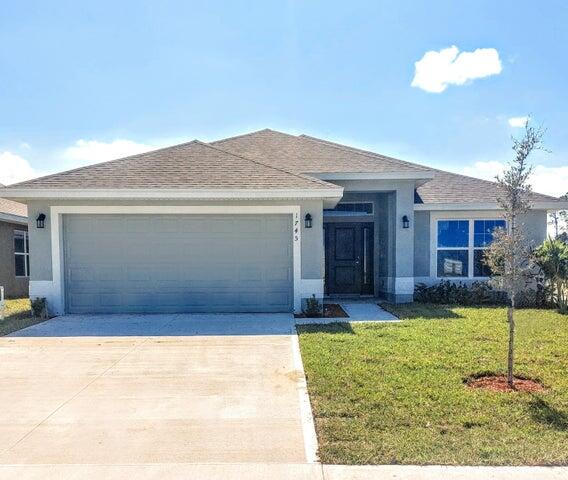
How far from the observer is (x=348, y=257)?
43.2 feet

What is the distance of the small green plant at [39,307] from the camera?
389 inches

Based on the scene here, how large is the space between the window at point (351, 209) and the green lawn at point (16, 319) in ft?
27.8

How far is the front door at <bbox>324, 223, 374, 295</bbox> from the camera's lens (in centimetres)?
1312

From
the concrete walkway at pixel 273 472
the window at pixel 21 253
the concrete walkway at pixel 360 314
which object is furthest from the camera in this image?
the window at pixel 21 253

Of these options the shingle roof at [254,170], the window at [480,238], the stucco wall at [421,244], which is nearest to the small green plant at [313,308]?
the shingle roof at [254,170]

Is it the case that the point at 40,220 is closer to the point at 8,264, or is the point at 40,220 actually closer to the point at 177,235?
the point at 177,235

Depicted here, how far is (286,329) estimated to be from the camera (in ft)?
27.8

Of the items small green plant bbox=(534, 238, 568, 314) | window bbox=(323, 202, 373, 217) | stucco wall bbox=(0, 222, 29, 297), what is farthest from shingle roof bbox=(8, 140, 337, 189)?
stucco wall bbox=(0, 222, 29, 297)

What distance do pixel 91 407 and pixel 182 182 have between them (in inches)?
243

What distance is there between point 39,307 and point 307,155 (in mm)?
8546

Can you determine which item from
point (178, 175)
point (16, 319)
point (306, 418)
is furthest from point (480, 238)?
point (16, 319)

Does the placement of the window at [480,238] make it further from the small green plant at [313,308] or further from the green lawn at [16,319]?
the green lawn at [16,319]

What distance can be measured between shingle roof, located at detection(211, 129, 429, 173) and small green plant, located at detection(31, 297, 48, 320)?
7.13m

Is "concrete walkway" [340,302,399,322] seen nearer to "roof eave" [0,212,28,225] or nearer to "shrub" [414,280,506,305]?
"shrub" [414,280,506,305]
